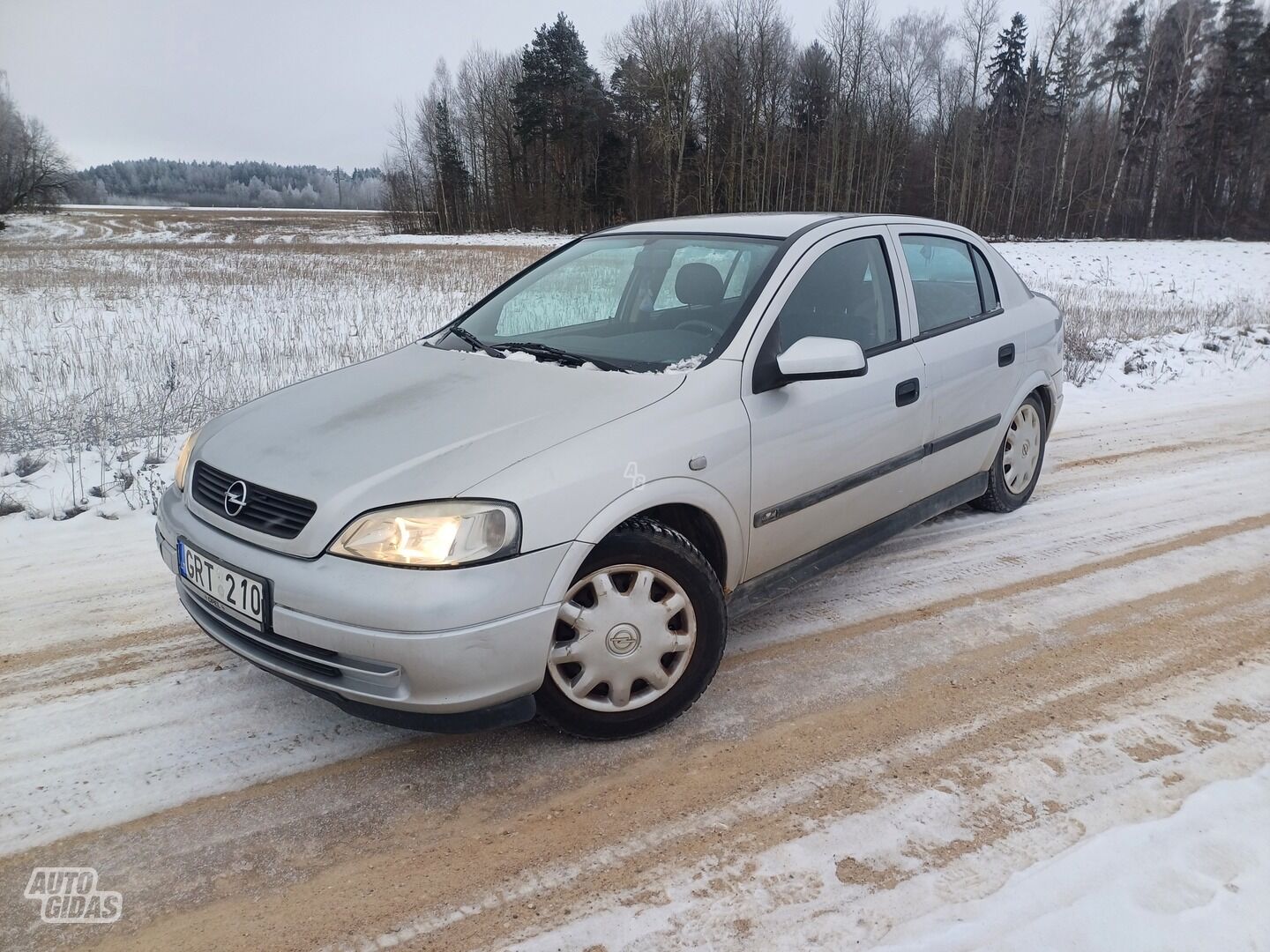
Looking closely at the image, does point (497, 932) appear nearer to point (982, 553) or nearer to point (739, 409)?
point (739, 409)

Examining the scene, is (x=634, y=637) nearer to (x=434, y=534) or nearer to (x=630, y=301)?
(x=434, y=534)

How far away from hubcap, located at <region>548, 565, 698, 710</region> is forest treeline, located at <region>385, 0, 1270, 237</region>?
47.4 m

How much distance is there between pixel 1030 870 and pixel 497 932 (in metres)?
1.40

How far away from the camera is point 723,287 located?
336 cm

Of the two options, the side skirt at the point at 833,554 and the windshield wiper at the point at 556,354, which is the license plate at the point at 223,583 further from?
the side skirt at the point at 833,554

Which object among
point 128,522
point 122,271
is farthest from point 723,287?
point 122,271

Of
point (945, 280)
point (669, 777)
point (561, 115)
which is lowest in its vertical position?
point (669, 777)

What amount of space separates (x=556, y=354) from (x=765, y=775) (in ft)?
5.77

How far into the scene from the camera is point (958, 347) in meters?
4.04

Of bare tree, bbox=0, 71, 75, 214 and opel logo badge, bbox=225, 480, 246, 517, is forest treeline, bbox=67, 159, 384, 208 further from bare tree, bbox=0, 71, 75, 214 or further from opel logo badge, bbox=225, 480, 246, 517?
opel logo badge, bbox=225, 480, 246, 517

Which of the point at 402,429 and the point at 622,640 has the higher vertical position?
the point at 402,429

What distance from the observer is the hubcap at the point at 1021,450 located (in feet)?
15.7

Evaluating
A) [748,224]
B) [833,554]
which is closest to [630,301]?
[748,224]

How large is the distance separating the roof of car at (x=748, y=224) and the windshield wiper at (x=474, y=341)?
94 cm
